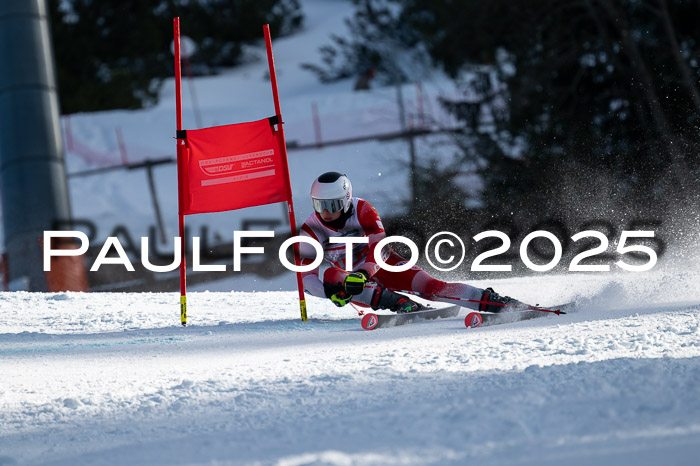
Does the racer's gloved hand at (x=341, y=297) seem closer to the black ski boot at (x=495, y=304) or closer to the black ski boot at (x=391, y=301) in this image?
the black ski boot at (x=391, y=301)

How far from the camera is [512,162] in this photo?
15.5 meters

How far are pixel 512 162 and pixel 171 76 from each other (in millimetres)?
28389

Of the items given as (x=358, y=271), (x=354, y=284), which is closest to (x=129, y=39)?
(x=358, y=271)

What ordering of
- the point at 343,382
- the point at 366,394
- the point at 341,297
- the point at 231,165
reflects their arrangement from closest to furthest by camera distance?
the point at 366,394, the point at 343,382, the point at 341,297, the point at 231,165

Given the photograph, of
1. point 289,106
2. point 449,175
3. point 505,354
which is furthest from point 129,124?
Result: point 505,354

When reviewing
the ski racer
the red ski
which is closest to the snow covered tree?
the ski racer

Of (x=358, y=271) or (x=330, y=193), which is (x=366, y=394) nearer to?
(x=358, y=271)

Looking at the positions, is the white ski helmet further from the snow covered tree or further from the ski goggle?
the snow covered tree

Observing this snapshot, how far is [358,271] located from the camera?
6422 millimetres

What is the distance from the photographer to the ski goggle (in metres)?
6.40

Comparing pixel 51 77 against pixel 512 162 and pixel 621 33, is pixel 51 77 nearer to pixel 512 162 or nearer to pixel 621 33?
pixel 512 162

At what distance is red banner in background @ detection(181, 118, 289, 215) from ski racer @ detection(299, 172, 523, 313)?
0.46 meters

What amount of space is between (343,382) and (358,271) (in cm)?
248

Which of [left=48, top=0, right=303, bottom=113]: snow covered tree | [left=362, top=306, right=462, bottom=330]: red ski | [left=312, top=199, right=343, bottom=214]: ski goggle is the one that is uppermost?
[left=48, top=0, right=303, bottom=113]: snow covered tree
